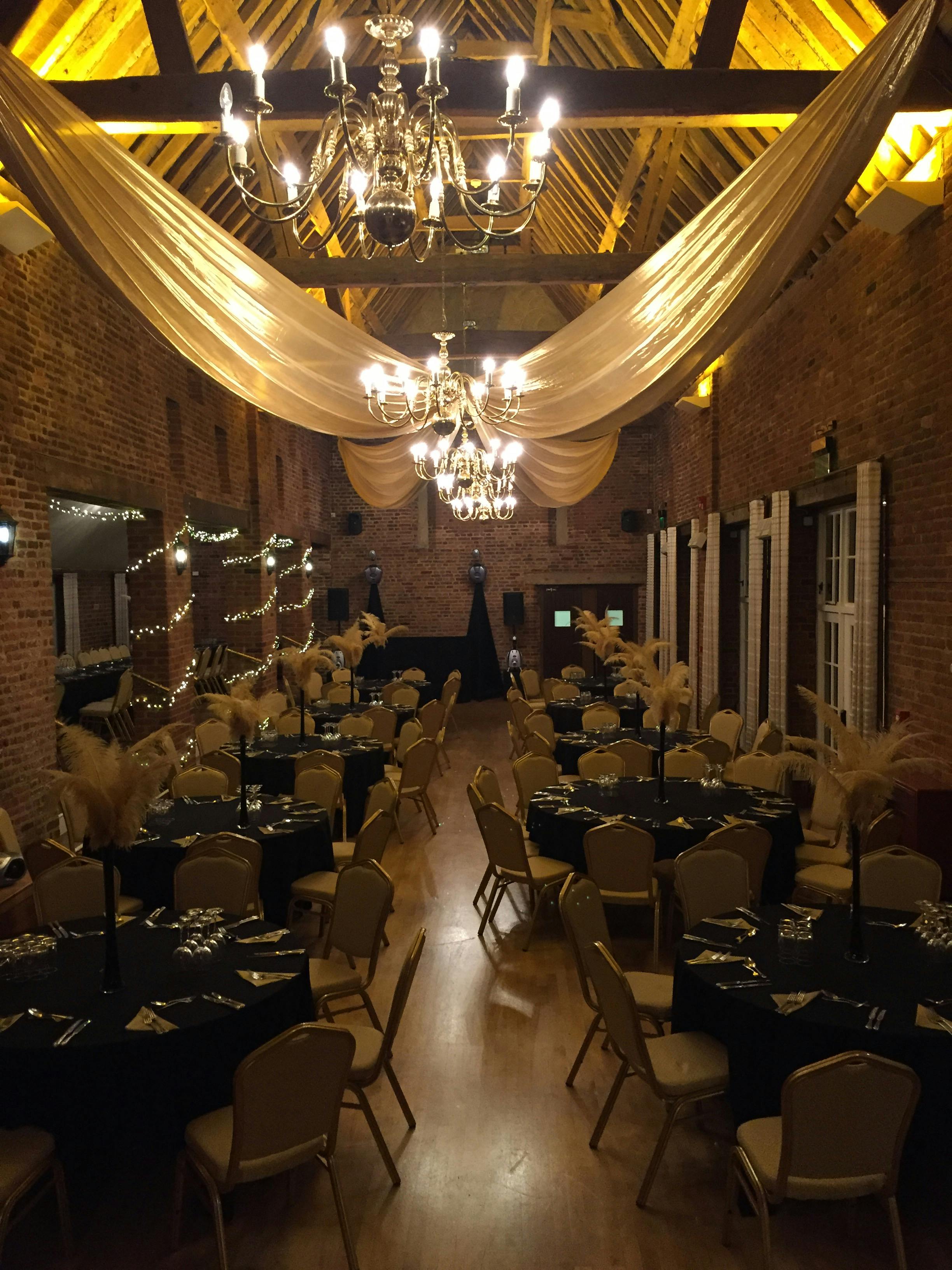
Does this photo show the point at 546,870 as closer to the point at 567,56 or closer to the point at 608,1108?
the point at 608,1108

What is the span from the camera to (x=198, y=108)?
202 inches

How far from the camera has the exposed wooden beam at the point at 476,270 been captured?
890 cm

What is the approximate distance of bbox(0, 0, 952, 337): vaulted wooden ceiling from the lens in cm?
530

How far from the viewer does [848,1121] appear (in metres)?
2.65

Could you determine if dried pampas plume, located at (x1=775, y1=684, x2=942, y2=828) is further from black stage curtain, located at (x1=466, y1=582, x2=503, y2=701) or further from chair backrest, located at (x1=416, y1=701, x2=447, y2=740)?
black stage curtain, located at (x1=466, y1=582, x2=503, y2=701)

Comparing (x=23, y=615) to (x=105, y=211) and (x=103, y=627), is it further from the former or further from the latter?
(x=103, y=627)

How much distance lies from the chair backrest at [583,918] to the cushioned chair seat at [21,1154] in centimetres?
197

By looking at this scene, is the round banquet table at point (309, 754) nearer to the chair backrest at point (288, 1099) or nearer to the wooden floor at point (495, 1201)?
the wooden floor at point (495, 1201)

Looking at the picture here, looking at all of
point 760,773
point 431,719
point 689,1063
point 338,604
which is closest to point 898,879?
point 689,1063

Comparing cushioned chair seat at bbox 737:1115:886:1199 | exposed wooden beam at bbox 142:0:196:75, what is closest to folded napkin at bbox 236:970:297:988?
cushioned chair seat at bbox 737:1115:886:1199

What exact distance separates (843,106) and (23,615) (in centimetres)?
553

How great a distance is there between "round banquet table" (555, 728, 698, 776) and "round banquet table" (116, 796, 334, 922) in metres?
3.04

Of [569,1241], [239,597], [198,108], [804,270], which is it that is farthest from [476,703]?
[569,1241]

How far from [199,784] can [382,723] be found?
2951 millimetres
